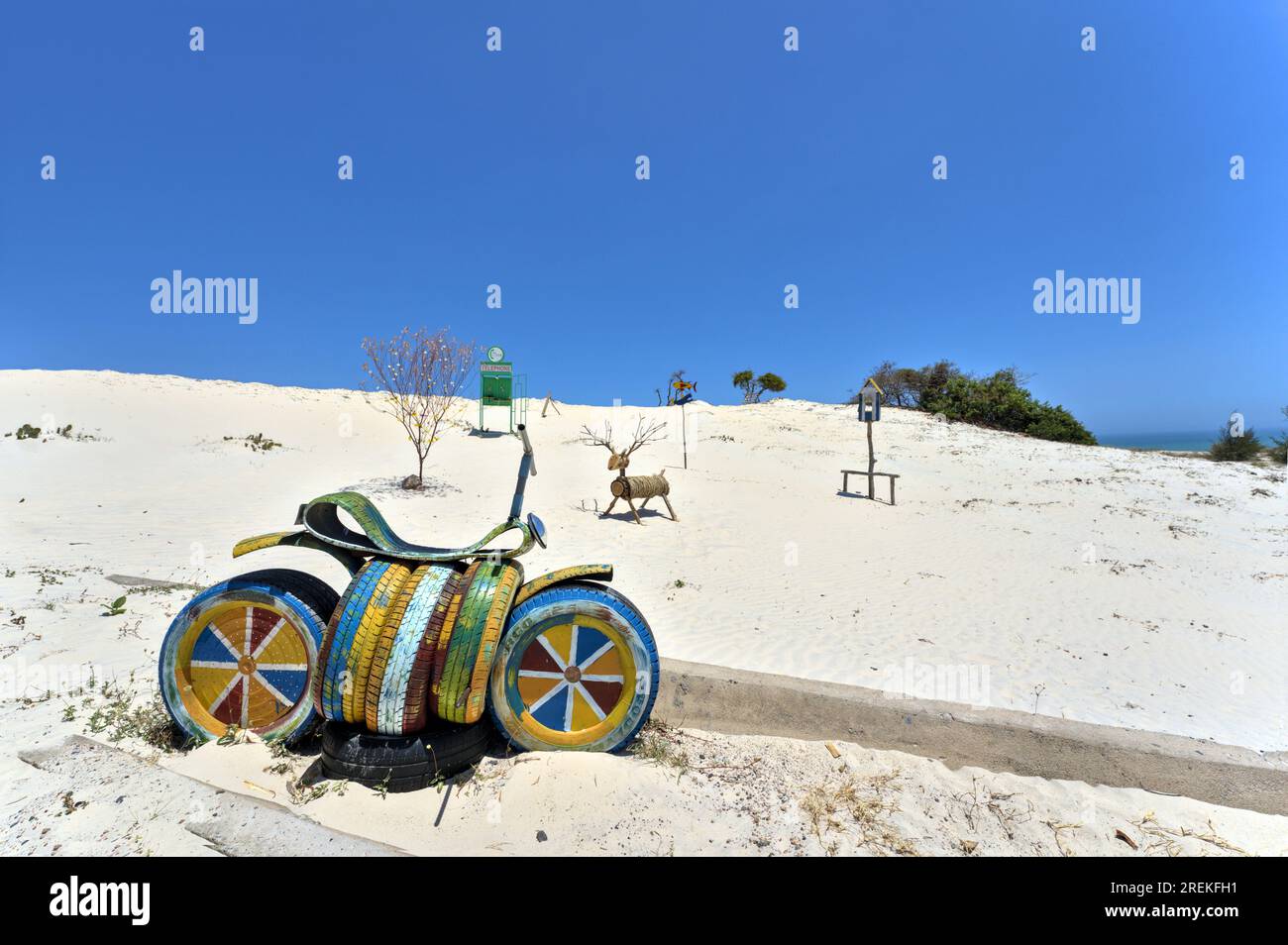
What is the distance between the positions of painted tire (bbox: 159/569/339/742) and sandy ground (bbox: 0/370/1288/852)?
1.04ft

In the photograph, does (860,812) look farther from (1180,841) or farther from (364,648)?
(364,648)

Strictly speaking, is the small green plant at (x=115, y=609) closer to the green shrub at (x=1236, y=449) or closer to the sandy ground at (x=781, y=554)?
the sandy ground at (x=781, y=554)

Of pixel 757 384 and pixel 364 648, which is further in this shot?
pixel 757 384

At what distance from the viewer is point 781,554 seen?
9.99 meters

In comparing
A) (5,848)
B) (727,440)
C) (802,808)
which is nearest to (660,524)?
(802,808)

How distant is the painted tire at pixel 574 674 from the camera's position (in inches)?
103

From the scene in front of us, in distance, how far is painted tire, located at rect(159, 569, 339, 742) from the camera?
8.73 ft

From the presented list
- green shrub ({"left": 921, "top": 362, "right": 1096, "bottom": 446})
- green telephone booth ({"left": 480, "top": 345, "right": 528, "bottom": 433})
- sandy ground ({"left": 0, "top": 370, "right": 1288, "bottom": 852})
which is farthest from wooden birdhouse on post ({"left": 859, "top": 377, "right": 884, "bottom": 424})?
green shrub ({"left": 921, "top": 362, "right": 1096, "bottom": 446})

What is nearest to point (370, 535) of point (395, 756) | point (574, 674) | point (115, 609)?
point (395, 756)

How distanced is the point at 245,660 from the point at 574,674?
1.63 meters

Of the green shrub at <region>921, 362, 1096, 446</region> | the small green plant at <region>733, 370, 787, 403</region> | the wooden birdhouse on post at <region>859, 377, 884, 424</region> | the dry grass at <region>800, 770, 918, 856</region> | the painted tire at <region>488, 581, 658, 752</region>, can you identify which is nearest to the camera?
the dry grass at <region>800, 770, 918, 856</region>

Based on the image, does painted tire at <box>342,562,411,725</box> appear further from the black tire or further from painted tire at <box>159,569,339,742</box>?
painted tire at <box>159,569,339,742</box>
